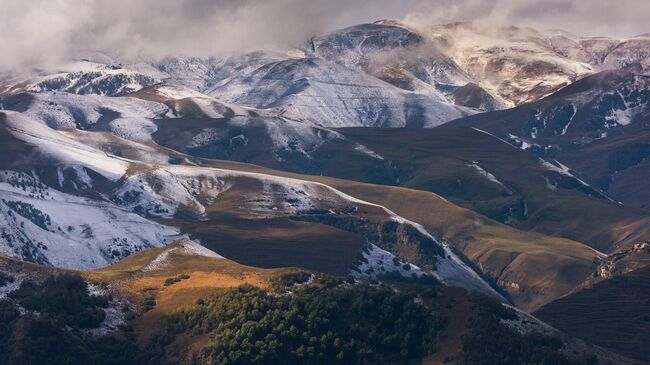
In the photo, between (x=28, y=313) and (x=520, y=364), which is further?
(x=28, y=313)

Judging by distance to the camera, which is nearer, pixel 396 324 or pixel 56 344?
pixel 56 344

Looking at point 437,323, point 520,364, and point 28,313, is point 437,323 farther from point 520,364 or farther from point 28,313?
point 28,313

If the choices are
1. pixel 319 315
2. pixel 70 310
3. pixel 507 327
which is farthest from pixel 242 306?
pixel 507 327

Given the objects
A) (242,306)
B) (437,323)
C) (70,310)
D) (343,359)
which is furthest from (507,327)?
(70,310)

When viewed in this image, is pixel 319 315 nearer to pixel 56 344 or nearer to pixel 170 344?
pixel 170 344

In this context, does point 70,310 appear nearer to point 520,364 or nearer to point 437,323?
point 437,323

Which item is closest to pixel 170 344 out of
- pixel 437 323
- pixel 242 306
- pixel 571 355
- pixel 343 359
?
pixel 242 306

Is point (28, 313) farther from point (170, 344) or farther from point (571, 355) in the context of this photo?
point (571, 355)

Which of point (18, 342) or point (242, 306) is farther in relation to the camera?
point (242, 306)
